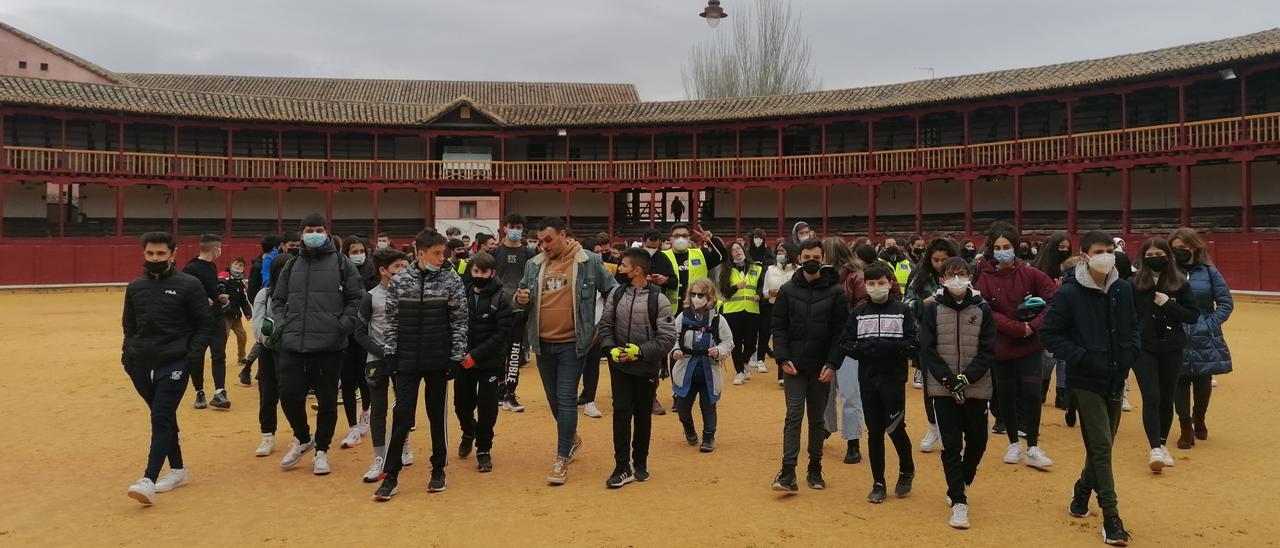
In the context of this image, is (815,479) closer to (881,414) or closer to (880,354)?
(881,414)

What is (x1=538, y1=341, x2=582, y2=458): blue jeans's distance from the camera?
221 inches

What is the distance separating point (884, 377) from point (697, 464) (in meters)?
1.67

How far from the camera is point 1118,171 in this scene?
2795 cm

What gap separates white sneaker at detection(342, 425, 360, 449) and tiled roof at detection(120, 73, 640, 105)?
1583 inches

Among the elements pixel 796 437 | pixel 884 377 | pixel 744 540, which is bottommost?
pixel 744 540

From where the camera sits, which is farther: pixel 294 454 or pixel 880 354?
pixel 294 454

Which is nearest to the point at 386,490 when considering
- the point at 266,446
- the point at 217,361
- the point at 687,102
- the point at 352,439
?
the point at 352,439

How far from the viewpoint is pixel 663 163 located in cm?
3472

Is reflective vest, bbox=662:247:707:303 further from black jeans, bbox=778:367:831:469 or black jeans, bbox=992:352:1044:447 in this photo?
black jeans, bbox=992:352:1044:447

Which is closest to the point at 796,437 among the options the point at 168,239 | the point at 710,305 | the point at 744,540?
the point at 744,540

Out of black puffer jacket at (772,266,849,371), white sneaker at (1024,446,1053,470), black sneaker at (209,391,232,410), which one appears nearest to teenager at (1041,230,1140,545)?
white sneaker at (1024,446,1053,470)

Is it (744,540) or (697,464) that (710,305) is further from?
(744,540)

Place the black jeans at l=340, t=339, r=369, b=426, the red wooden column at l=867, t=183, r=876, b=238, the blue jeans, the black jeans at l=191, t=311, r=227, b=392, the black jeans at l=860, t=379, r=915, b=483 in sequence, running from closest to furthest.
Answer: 1. the black jeans at l=860, t=379, r=915, b=483
2. the blue jeans
3. the black jeans at l=340, t=339, r=369, b=426
4. the black jeans at l=191, t=311, r=227, b=392
5. the red wooden column at l=867, t=183, r=876, b=238

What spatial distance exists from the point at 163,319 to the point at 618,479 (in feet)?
10.2
